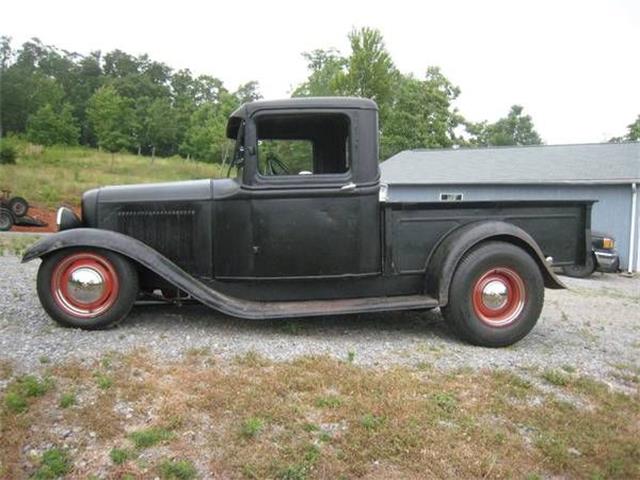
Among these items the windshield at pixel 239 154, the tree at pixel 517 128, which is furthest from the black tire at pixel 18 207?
the tree at pixel 517 128

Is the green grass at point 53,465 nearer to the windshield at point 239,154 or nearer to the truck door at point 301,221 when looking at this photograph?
the truck door at point 301,221

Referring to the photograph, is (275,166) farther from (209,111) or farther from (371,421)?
(209,111)

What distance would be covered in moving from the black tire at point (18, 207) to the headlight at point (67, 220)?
549 inches

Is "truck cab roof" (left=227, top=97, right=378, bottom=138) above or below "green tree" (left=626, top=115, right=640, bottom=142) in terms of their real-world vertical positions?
below

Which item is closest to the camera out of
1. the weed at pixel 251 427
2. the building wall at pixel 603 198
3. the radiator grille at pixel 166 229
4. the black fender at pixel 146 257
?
the weed at pixel 251 427

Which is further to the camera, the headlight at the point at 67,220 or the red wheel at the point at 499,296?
the headlight at the point at 67,220

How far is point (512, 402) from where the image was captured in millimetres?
3605

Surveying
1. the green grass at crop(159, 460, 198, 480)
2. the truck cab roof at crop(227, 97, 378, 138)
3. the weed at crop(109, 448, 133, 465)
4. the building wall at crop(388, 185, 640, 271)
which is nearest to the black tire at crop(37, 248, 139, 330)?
the truck cab roof at crop(227, 97, 378, 138)

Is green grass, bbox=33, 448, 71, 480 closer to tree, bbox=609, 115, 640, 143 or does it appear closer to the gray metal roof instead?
the gray metal roof

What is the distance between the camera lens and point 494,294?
490 centimetres

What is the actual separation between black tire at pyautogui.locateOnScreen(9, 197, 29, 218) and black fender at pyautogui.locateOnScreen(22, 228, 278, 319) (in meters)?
14.4

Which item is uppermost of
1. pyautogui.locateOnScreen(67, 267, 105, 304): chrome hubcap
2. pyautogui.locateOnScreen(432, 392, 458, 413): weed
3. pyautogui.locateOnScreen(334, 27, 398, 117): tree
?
pyautogui.locateOnScreen(334, 27, 398, 117): tree

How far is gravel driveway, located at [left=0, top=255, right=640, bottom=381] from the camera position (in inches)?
166

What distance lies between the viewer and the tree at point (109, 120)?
40.8m
